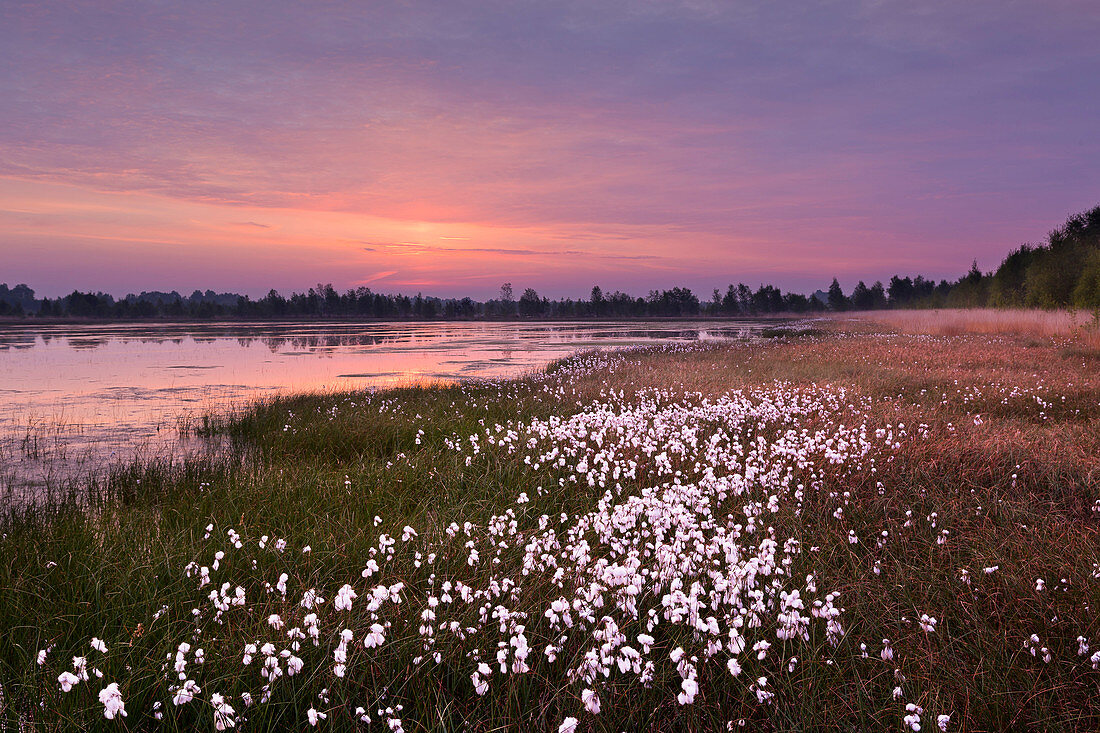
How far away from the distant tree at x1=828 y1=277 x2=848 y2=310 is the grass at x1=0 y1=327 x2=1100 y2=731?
18782 cm

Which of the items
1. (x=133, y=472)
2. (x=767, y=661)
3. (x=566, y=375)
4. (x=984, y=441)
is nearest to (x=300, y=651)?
(x=767, y=661)

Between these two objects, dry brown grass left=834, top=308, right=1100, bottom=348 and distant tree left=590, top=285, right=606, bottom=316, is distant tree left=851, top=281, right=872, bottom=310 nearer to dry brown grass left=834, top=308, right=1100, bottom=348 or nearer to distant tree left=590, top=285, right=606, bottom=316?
distant tree left=590, top=285, right=606, bottom=316

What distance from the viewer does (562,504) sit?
6.95 meters

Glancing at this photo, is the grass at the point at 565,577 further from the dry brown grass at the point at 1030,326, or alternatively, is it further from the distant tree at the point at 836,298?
the distant tree at the point at 836,298

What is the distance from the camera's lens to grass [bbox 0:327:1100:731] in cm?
339

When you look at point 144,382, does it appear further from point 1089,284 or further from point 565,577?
point 1089,284

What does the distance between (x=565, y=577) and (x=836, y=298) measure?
198814 millimetres

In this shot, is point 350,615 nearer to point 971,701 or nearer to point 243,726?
point 243,726

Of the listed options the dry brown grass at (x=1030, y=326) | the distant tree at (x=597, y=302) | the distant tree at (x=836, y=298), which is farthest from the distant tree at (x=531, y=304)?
the dry brown grass at (x=1030, y=326)

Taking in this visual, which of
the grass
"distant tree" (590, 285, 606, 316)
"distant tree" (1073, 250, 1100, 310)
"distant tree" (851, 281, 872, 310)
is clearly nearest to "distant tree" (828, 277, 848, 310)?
"distant tree" (851, 281, 872, 310)

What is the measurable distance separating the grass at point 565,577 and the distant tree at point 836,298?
187825mm

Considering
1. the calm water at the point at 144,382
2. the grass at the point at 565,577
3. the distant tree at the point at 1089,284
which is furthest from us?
the distant tree at the point at 1089,284

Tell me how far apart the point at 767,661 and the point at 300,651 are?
3.02 m

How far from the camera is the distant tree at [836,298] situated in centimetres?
18062
